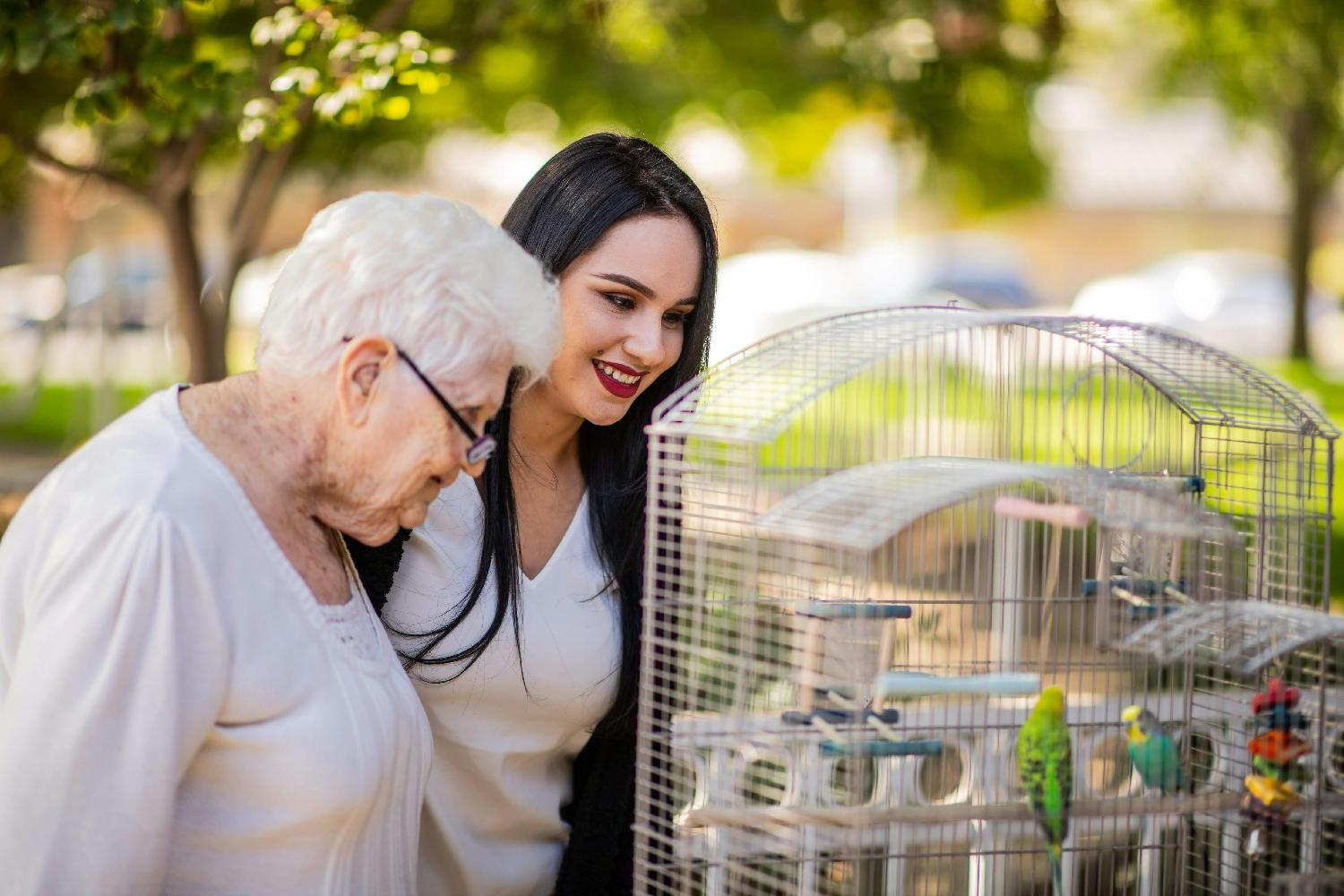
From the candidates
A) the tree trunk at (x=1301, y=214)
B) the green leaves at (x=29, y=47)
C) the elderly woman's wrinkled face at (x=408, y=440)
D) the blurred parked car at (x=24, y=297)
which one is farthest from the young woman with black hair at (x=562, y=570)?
the tree trunk at (x=1301, y=214)

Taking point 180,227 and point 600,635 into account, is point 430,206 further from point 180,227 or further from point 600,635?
point 180,227

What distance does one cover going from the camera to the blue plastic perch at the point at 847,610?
1.89 m

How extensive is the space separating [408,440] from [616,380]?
2.19 ft

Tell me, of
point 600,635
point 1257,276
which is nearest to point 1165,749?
point 600,635

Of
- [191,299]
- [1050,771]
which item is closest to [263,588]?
[1050,771]

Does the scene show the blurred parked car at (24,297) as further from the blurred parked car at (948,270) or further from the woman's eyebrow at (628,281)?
the woman's eyebrow at (628,281)

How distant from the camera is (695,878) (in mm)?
3000

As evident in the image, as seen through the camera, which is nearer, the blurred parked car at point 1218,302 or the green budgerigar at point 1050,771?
the green budgerigar at point 1050,771

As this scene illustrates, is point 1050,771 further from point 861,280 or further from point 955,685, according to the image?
point 861,280

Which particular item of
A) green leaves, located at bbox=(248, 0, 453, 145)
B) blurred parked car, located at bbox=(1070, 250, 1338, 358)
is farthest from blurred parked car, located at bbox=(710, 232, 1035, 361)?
green leaves, located at bbox=(248, 0, 453, 145)

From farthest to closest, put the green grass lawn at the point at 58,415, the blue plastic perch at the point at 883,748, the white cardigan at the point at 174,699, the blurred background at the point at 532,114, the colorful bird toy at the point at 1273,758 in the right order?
the green grass lawn at the point at 58,415
the blurred background at the point at 532,114
the colorful bird toy at the point at 1273,758
the blue plastic perch at the point at 883,748
the white cardigan at the point at 174,699

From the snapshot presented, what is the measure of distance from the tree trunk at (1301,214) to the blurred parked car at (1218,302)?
8.28 feet

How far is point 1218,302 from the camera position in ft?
73.9

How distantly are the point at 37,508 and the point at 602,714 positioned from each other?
1068 millimetres
